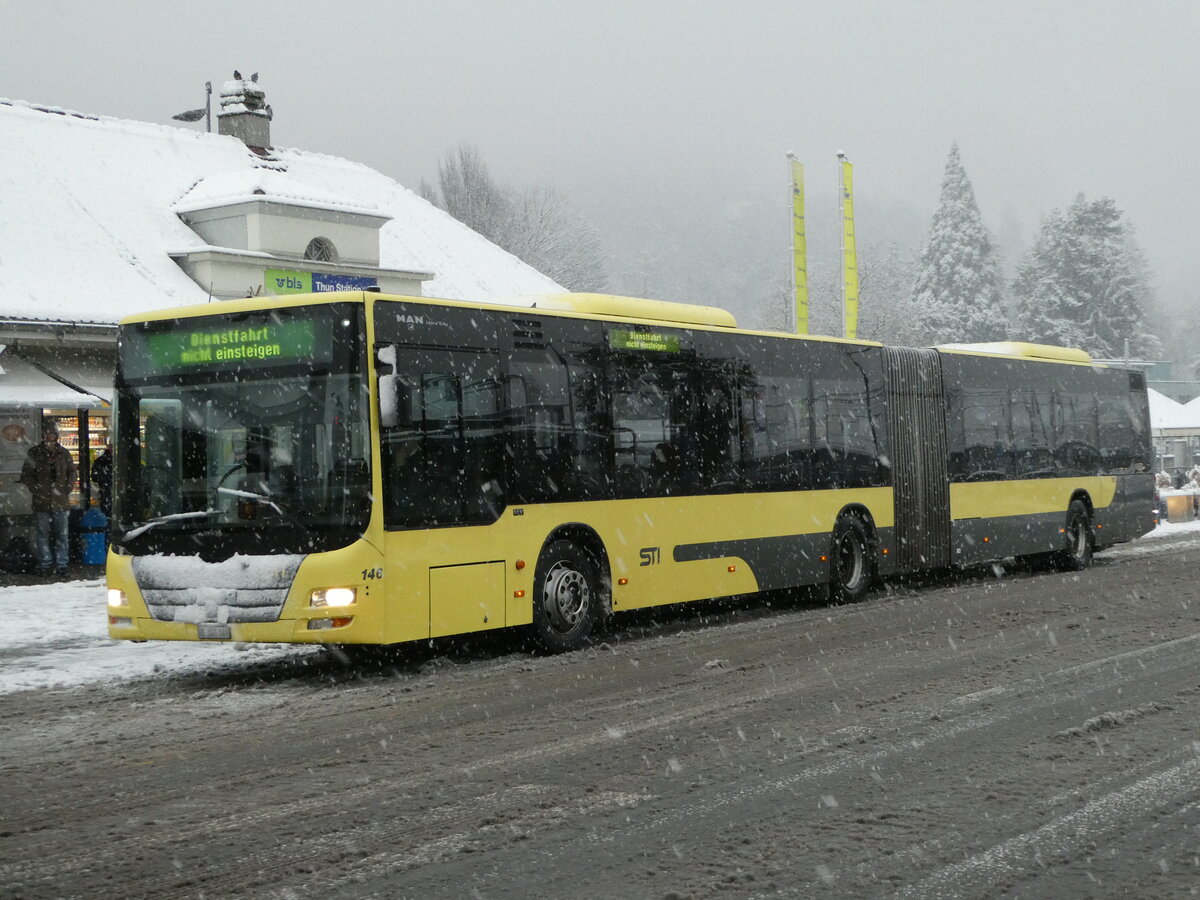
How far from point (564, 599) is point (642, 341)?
2.77 metres

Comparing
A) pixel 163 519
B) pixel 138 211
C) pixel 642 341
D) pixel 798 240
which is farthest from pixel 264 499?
pixel 798 240

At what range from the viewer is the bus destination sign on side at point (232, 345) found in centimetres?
1076

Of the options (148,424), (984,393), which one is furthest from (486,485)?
(984,393)

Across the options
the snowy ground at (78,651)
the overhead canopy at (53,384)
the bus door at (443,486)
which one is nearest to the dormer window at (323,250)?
the overhead canopy at (53,384)

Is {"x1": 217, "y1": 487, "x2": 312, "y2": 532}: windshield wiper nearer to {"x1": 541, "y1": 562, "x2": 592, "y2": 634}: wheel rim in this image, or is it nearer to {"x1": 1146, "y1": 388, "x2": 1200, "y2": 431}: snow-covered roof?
{"x1": 541, "y1": 562, "x2": 592, "y2": 634}: wheel rim

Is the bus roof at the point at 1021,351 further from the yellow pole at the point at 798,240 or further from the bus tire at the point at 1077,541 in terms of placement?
the yellow pole at the point at 798,240

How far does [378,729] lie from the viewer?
866 cm

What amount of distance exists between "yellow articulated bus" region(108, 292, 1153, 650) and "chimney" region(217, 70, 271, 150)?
825 inches

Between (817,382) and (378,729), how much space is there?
8.79 metres

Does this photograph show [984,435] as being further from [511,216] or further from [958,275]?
[958,275]

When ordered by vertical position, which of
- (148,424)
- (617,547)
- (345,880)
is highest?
(148,424)

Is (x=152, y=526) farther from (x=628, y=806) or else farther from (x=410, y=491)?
(x=628, y=806)

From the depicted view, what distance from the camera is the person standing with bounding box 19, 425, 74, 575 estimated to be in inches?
760

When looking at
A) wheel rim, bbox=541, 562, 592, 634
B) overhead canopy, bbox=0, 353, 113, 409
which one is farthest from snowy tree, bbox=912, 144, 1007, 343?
wheel rim, bbox=541, 562, 592, 634
